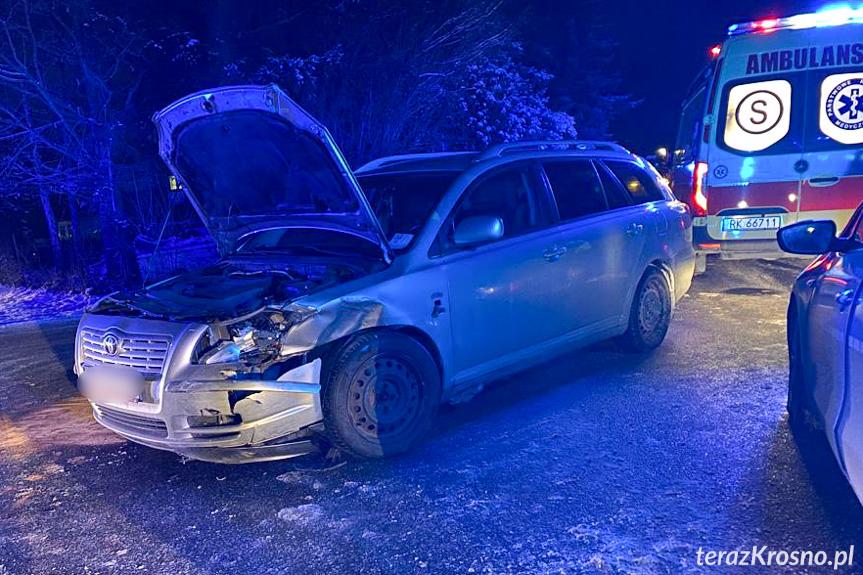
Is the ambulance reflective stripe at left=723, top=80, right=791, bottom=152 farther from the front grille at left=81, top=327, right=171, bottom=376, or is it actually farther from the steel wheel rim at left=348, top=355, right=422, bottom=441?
the front grille at left=81, top=327, right=171, bottom=376

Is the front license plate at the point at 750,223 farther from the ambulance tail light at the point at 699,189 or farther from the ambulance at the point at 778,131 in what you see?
the ambulance tail light at the point at 699,189

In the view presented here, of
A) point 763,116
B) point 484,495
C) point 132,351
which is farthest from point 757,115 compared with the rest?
point 132,351

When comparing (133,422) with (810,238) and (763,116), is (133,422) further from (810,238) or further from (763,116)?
(763,116)

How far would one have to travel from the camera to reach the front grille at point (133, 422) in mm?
3653

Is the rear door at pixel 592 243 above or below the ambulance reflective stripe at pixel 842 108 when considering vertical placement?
below

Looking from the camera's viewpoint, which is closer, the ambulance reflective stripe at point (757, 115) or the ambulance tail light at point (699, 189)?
the ambulance reflective stripe at point (757, 115)

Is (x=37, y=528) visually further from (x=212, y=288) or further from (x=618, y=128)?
(x=618, y=128)

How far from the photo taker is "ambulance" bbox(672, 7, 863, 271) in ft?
23.7

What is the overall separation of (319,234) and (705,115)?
210 inches

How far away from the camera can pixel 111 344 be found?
3805mm

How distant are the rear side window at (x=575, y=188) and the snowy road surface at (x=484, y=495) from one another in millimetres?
1370

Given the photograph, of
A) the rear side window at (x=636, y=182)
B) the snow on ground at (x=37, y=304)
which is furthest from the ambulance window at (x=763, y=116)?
the snow on ground at (x=37, y=304)

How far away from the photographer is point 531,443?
4.15 m

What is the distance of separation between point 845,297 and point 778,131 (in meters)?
5.43
